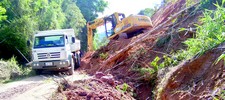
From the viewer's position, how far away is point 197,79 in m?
4.65

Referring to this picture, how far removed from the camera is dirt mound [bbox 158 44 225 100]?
4.02 metres

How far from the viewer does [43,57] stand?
12.9m

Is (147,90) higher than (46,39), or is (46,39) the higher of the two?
(46,39)

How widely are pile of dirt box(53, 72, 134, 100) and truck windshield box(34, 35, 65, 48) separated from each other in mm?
5431

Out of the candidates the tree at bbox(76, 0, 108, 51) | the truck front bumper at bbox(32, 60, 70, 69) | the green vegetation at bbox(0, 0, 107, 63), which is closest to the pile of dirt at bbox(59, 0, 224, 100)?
the truck front bumper at bbox(32, 60, 70, 69)

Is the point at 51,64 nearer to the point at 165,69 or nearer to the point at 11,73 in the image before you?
the point at 11,73

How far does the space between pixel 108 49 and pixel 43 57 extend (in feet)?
11.9

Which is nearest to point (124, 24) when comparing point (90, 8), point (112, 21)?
point (112, 21)

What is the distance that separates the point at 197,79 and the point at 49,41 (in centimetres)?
975

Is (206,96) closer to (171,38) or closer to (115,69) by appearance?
(171,38)

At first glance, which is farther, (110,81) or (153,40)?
(153,40)

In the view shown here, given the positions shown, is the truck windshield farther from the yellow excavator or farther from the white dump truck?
the yellow excavator

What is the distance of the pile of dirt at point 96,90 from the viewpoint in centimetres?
643

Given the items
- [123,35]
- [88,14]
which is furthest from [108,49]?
[88,14]
